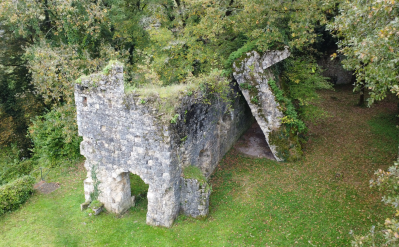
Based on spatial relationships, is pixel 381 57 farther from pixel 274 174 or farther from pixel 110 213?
pixel 110 213

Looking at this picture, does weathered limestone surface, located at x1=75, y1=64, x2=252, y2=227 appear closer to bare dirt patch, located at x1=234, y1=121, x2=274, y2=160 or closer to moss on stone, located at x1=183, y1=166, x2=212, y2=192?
moss on stone, located at x1=183, y1=166, x2=212, y2=192

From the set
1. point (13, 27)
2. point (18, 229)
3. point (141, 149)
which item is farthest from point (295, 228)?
point (13, 27)

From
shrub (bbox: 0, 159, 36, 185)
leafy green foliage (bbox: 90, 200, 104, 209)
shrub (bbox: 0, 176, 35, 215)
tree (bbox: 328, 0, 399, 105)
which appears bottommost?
shrub (bbox: 0, 159, 36, 185)

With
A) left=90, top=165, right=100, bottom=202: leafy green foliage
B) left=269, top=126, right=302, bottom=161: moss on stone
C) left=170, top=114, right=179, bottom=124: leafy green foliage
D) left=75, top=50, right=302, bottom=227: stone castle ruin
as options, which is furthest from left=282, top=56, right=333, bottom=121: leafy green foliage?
left=90, top=165, right=100, bottom=202: leafy green foliage

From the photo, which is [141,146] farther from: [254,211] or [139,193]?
[254,211]

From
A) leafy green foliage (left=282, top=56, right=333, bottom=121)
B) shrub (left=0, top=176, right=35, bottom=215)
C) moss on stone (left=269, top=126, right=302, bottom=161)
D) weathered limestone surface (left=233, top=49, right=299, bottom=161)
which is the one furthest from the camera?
leafy green foliage (left=282, top=56, right=333, bottom=121)

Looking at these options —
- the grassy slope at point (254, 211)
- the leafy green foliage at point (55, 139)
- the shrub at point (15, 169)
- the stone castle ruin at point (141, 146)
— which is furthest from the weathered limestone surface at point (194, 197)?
the shrub at point (15, 169)
